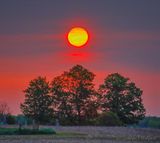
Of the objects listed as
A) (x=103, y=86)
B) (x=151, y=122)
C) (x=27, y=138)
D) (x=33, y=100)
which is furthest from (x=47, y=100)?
(x=27, y=138)

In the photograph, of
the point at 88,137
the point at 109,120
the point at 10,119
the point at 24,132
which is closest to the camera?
the point at 88,137

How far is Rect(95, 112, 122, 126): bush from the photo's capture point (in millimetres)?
114438

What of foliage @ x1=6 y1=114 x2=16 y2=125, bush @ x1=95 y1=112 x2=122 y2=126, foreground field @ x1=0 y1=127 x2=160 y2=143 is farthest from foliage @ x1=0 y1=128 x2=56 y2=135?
foliage @ x1=6 y1=114 x2=16 y2=125

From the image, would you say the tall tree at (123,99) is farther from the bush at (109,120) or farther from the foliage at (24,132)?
the foliage at (24,132)

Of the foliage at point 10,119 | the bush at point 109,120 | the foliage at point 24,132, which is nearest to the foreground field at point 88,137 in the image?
the foliage at point 24,132

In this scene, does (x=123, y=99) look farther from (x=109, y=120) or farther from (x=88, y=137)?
(x=88, y=137)

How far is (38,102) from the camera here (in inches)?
4813

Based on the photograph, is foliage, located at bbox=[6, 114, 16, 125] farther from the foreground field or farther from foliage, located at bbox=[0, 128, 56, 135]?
foliage, located at bbox=[0, 128, 56, 135]

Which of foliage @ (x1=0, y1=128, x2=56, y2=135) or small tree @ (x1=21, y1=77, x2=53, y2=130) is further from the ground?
small tree @ (x1=21, y1=77, x2=53, y2=130)

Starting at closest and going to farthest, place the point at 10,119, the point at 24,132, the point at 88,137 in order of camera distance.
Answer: the point at 88,137 < the point at 24,132 < the point at 10,119

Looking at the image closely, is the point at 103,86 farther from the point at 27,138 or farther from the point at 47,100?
the point at 27,138

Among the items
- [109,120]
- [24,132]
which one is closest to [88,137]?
[24,132]

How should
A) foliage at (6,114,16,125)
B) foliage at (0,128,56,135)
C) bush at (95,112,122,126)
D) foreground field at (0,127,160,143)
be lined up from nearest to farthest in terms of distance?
foreground field at (0,127,160,143)
foliage at (0,128,56,135)
bush at (95,112,122,126)
foliage at (6,114,16,125)

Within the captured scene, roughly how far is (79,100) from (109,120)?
34.9ft
